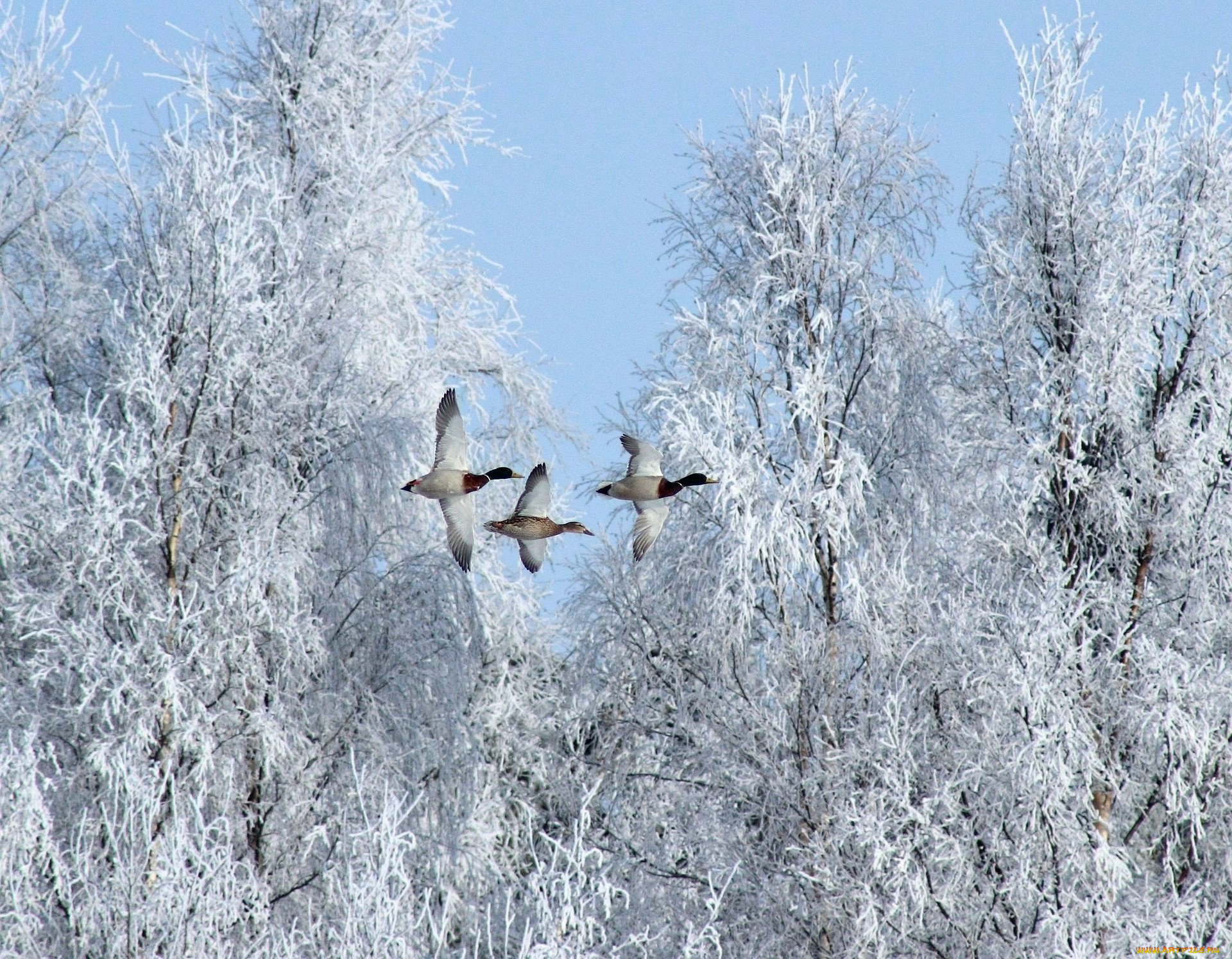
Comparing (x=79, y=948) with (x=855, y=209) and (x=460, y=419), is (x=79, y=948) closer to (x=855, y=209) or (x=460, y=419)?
(x=460, y=419)

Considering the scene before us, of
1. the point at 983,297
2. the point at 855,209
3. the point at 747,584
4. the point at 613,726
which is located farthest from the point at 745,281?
the point at 613,726

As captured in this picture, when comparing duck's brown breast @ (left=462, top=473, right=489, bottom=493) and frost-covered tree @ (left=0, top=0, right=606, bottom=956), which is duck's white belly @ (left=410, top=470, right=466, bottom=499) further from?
frost-covered tree @ (left=0, top=0, right=606, bottom=956)

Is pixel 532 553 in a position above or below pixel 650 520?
below

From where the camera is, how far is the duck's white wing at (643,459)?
7910 mm

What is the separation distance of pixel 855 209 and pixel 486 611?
416 centimetres

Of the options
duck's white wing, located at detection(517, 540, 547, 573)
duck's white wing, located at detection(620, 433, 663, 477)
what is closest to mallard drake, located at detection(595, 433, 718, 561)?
duck's white wing, located at detection(620, 433, 663, 477)

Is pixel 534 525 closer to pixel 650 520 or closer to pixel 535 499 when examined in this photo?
pixel 535 499

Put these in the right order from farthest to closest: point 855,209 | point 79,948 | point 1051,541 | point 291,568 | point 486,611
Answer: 1. point 486,611
2. point 855,209
3. point 291,568
4. point 1051,541
5. point 79,948

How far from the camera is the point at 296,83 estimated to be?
12602mm

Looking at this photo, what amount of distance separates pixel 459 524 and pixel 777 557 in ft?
→ 8.07

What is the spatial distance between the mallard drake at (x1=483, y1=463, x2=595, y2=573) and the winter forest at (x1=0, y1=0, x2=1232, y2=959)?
70.8 inches

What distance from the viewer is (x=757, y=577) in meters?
9.78

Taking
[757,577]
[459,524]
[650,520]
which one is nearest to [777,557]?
[757,577]

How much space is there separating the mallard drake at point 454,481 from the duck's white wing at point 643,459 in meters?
0.68
